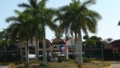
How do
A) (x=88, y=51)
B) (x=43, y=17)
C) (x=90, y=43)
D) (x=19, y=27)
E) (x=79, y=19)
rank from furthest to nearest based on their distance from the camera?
(x=88, y=51)
(x=90, y=43)
(x=19, y=27)
(x=43, y=17)
(x=79, y=19)

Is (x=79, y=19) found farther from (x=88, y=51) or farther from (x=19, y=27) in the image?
(x=88, y=51)

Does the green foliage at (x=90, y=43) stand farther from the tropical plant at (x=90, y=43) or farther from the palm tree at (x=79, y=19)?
the palm tree at (x=79, y=19)

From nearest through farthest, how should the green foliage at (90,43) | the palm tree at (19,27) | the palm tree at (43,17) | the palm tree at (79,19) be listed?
the palm tree at (79,19)
the palm tree at (43,17)
the palm tree at (19,27)
the green foliage at (90,43)

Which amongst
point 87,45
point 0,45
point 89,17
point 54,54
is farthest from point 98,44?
point 89,17

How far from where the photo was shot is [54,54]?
56.6 metres

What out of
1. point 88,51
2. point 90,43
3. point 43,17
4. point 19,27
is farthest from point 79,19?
point 88,51

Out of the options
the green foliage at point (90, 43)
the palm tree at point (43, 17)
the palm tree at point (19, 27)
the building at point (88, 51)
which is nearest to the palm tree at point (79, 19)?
the palm tree at point (43, 17)

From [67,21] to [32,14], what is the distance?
16.7 ft

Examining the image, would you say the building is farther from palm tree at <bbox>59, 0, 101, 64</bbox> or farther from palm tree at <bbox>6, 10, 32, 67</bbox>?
palm tree at <bbox>59, 0, 101, 64</bbox>

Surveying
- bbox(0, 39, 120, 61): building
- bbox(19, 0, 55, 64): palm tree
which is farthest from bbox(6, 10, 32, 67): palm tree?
bbox(0, 39, 120, 61): building

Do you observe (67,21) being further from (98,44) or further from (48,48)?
(98,44)

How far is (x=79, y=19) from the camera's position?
36.4m

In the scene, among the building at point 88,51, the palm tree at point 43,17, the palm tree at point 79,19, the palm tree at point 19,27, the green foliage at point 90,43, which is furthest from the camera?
the green foliage at point 90,43

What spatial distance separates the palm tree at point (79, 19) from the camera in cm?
3628
